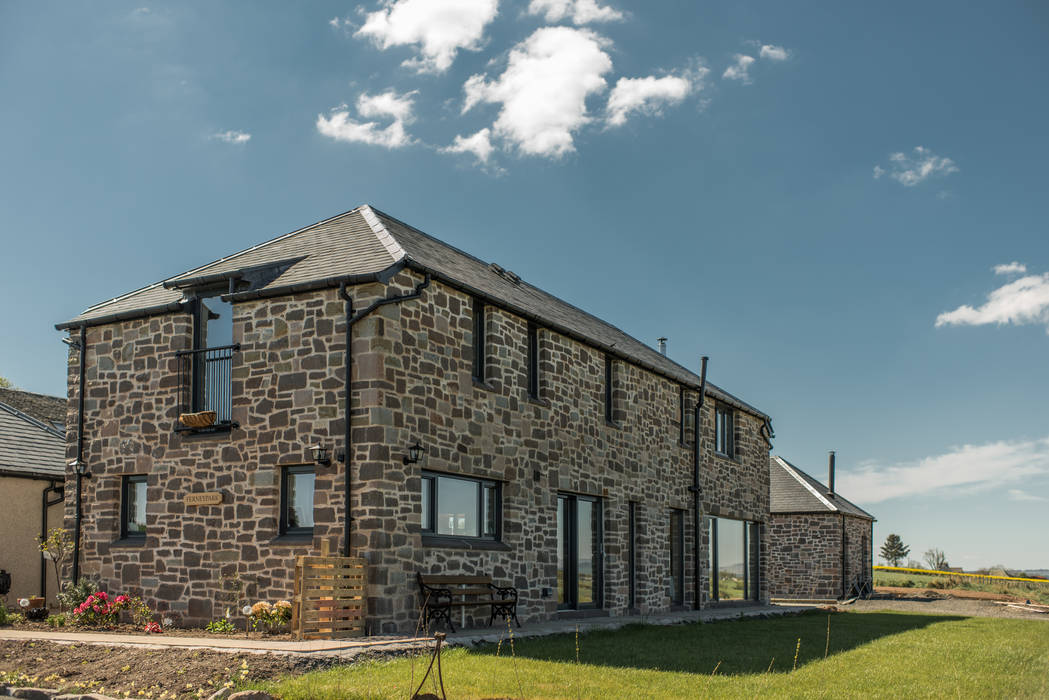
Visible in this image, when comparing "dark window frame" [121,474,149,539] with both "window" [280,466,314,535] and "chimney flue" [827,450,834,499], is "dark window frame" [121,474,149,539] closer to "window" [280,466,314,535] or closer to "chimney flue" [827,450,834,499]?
"window" [280,466,314,535]

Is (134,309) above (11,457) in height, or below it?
above

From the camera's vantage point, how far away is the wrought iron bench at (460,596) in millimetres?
13602

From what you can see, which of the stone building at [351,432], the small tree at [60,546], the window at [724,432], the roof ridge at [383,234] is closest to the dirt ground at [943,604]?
the window at [724,432]

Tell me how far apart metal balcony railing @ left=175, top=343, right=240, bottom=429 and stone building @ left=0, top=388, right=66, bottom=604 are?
18.2 ft

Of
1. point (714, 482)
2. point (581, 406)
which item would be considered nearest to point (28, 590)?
point (581, 406)

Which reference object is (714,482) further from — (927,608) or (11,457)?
(11,457)

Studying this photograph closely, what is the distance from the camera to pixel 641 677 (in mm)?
10242

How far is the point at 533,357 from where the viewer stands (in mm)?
17719

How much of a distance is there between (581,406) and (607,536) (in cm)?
284

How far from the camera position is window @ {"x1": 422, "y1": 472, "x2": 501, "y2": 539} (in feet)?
47.8

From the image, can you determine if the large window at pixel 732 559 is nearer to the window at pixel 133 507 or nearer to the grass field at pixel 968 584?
the grass field at pixel 968 584

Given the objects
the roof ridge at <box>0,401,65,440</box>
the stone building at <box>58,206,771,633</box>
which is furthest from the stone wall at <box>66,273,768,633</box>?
the roof ridge at <box>0,401,65,440</box>

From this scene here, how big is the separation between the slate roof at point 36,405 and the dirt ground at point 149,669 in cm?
1417

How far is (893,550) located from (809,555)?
36514mm
